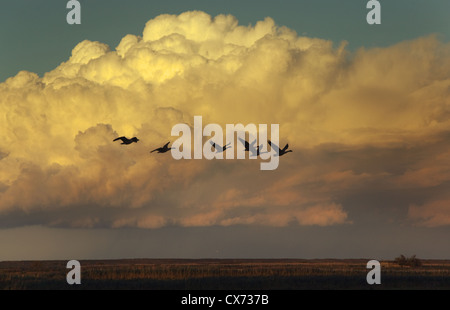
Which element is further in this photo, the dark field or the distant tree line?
the distant tree line

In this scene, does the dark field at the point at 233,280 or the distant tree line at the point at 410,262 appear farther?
the distant tree line at the point at 410,262

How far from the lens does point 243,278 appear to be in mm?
103125

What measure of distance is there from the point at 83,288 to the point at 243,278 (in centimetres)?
2400
